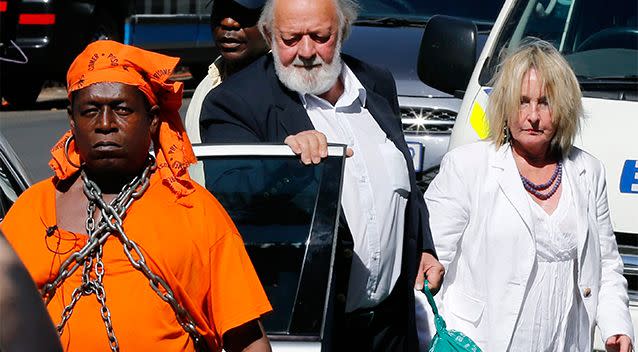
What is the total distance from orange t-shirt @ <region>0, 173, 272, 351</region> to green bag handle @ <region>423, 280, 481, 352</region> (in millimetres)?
1247

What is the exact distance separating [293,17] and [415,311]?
3.37 ft

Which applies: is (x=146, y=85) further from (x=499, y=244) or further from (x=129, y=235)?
(x=499, y=244)

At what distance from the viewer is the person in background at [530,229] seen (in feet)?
14.6

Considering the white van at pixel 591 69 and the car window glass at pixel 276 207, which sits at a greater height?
the car window glass at pixel 276 207

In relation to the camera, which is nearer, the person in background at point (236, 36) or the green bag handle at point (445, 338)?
the green bag handle at point (445, 338)

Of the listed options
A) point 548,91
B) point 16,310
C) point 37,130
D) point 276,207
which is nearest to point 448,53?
point 548,91

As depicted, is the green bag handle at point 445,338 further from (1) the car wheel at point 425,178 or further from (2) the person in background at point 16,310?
(1) the car wheel at point 425,178

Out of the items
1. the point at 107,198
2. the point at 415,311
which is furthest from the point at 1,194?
the point at 107,198

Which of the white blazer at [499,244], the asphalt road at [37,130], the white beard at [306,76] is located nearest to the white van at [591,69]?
the white blazer at [499,244]

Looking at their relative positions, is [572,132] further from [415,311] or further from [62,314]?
[62,314]

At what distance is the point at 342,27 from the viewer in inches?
171

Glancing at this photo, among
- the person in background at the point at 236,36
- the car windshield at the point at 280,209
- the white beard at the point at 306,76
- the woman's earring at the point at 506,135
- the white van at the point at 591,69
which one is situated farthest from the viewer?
the white van at the point at 591,69

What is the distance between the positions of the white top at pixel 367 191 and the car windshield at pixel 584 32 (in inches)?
77.4

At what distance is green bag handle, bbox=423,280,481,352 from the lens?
420 cm
